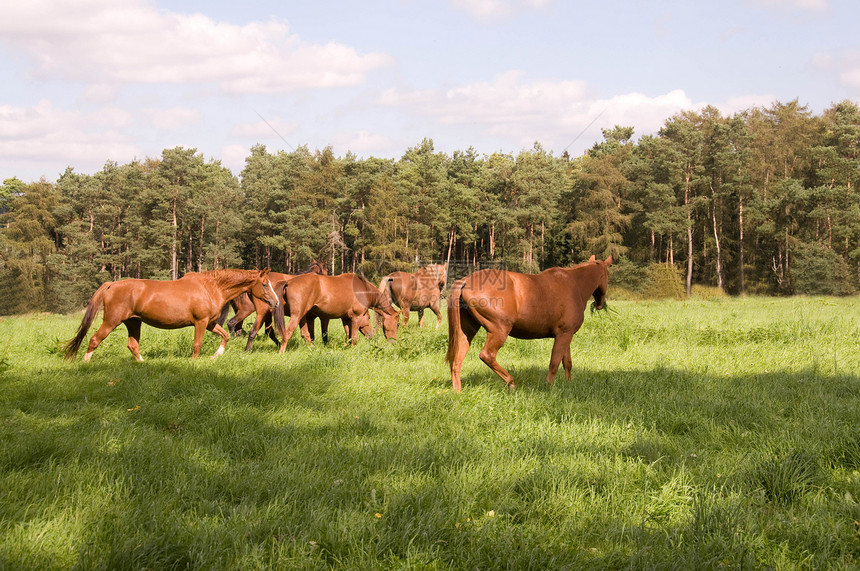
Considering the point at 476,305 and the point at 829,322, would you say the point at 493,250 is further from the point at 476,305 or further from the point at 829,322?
the point at 476,305

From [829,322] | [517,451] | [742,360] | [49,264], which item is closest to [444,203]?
[49,264]

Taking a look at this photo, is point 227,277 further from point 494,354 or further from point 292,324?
point 494,354

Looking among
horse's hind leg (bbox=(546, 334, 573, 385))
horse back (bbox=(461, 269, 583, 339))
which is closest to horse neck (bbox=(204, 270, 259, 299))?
horse back (bbox=(461, 269, 583, 339))

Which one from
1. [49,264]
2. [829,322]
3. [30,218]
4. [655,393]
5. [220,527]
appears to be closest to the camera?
[220,527]

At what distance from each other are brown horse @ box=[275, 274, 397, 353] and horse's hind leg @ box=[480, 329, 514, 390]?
16.3 feet

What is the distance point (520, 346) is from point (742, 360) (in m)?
3.98

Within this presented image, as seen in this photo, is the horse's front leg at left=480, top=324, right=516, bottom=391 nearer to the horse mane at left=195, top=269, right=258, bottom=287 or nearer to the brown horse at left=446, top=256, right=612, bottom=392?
the brown horse at left=446, top=256, right=612, bottom=392

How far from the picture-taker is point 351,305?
515 inches

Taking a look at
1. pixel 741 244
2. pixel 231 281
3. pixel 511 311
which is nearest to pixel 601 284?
pixel 511 311

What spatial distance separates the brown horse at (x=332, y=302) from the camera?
40.3 ft

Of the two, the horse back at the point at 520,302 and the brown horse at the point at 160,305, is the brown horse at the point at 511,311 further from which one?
the brown horse at the point at 160,305

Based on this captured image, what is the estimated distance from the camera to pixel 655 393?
24.7 ft

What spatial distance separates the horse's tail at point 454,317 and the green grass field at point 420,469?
0.55 m

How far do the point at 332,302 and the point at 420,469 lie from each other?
8.41 meters
